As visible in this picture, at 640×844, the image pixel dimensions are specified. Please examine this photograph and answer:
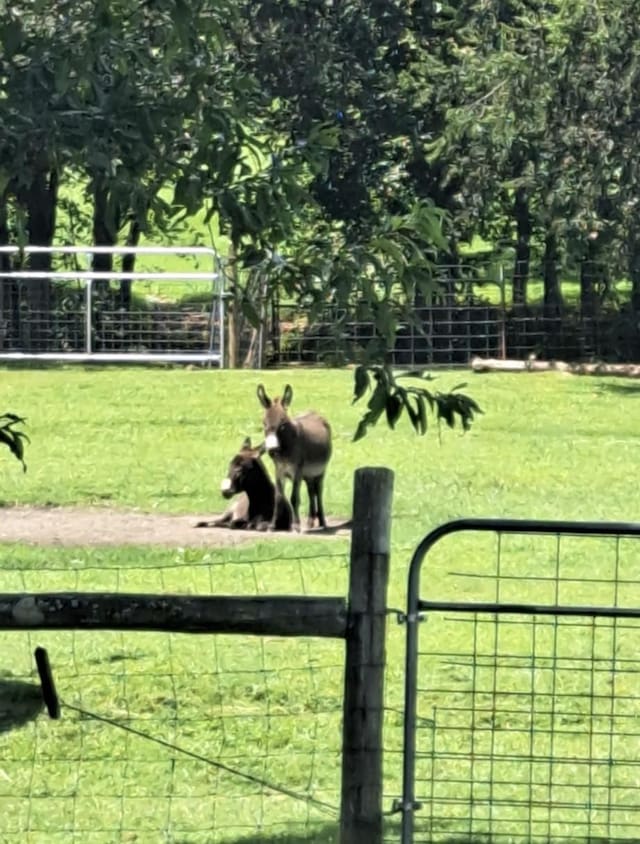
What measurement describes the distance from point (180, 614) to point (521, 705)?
342 cm

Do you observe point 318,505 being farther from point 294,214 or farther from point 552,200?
Answer: point 552,200

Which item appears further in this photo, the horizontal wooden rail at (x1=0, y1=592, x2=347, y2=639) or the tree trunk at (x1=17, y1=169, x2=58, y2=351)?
the tree trunk at (x1=17, y1=169, x2=58, y2=351)

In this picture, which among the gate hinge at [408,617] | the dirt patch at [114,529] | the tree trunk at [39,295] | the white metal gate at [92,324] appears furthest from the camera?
the tree trunk at [39,295]

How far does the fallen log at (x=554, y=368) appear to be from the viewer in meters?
23.9

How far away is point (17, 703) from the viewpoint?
7.25 metres

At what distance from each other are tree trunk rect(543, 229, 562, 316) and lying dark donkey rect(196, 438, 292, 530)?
553 inches

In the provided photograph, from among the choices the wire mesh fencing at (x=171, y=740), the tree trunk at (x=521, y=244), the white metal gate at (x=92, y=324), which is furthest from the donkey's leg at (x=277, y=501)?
the tree trunk at (x=521, y=244)

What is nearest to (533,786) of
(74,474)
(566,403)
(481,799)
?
(481,799)

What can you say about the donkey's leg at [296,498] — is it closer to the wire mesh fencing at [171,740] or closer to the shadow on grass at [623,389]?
the wire mesh fencing at [171,740]

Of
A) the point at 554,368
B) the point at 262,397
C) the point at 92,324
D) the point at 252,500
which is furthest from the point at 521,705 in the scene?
the point at 92,324

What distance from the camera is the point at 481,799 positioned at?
594 centimetres

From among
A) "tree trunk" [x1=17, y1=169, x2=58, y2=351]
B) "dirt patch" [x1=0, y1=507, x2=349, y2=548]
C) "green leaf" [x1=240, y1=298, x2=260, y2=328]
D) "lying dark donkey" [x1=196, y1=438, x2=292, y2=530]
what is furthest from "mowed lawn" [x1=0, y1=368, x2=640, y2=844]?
"tree trunk" [x1=17, y1=169, x2=58, y2=351]

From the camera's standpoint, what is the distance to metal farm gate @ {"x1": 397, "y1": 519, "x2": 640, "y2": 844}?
438 centimetres

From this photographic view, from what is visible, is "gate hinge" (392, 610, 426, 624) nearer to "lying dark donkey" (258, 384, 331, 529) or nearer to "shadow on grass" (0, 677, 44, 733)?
"shadow on grass" (0, 677, 44, 733)
